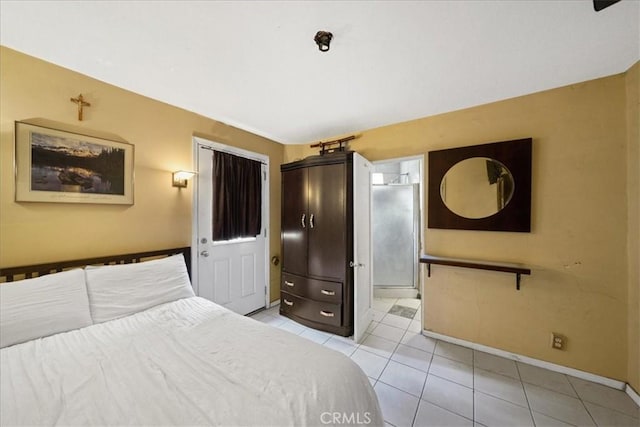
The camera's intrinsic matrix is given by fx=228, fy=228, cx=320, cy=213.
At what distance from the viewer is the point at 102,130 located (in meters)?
1.88

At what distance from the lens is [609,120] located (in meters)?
Result: 1.80

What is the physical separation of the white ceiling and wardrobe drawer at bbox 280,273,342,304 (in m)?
1.95

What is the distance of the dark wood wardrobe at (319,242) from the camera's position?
2.47 metres

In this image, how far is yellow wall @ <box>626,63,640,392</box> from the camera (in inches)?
65.0

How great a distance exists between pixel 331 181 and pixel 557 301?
2293 mm

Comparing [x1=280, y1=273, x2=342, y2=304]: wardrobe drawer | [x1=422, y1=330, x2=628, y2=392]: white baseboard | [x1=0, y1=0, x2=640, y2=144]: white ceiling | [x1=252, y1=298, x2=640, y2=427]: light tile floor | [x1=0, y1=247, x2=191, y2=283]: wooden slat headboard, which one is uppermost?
[x1=0, y1=0, x2=640, y2=144]: white ceiling

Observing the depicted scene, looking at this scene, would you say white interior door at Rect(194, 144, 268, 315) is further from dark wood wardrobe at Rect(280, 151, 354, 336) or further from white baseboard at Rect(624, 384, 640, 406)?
white baseboard at Rect(624, 384, 640, 406)

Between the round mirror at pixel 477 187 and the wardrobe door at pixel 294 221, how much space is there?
157cm

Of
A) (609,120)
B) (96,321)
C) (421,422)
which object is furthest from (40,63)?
(609,120)

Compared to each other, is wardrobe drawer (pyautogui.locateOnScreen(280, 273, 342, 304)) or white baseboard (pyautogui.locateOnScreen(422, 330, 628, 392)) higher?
wardrobe drawer (pyautogui.locateOnScreen(280, 273, 342, 304))

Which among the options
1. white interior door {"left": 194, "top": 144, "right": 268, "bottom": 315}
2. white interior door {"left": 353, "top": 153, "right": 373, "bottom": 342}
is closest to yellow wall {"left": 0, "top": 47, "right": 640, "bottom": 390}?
white interior door {"left": 194, "top": 144, "right": 268, "bottom": 315}

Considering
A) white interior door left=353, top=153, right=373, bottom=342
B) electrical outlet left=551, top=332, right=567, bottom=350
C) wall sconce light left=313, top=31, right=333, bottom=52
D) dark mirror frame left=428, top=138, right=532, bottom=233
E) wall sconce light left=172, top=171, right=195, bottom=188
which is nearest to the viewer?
wall sconce light left=313, top=31, right=333, bottom=52

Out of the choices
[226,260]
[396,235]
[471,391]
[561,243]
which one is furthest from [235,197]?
[561,243]

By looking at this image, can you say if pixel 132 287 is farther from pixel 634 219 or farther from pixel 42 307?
pixel 634 219
